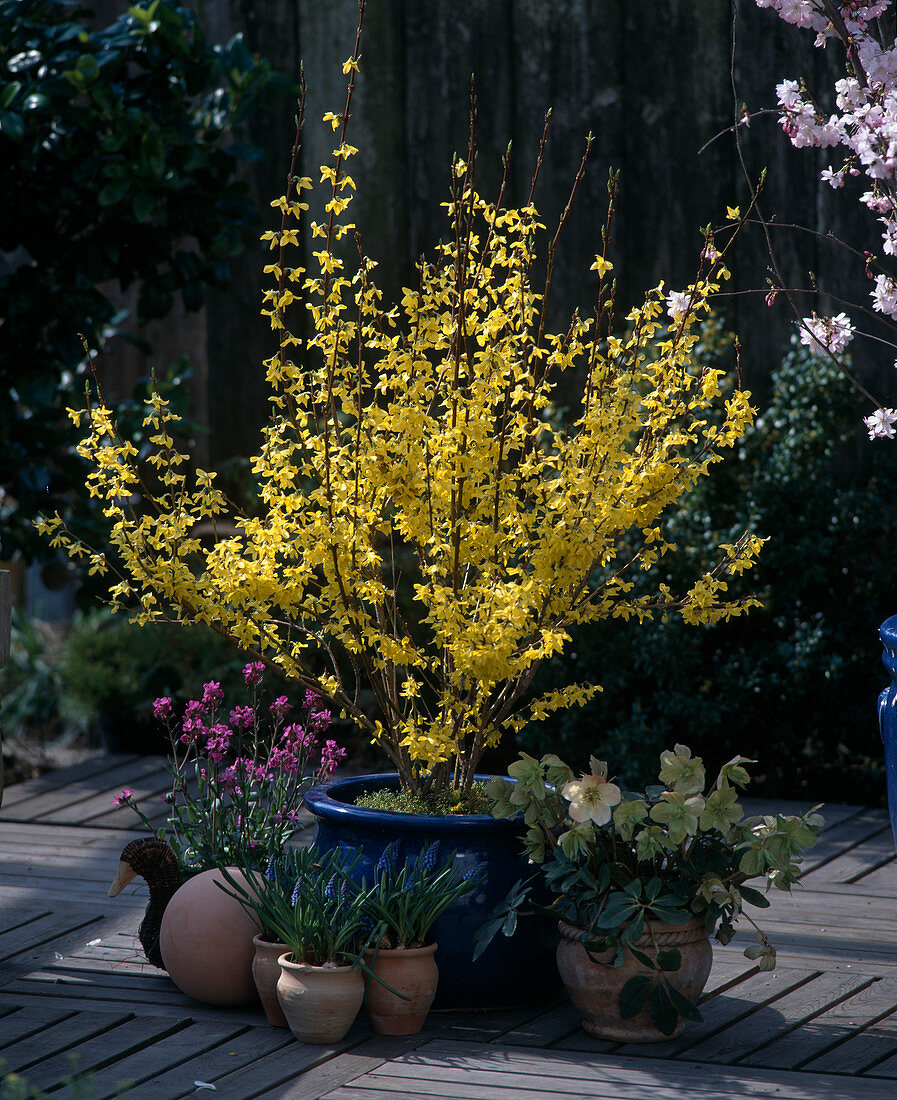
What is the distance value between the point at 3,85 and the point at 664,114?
81.3 inches

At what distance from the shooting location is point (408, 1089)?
2439mm

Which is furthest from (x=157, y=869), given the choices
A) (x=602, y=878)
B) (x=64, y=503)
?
(x=64, y=503)

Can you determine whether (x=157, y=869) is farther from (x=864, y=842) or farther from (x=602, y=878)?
(x=864, y=842)

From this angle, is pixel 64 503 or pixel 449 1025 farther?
pixel 64 503

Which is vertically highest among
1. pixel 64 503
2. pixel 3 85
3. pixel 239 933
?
pixel 3 85

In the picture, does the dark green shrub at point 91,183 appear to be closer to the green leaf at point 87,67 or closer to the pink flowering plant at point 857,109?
the green leaf at point 87,67

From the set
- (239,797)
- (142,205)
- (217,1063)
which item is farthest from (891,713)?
(142,205)

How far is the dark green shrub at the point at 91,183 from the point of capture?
4066 mm

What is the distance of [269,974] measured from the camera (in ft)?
8.93

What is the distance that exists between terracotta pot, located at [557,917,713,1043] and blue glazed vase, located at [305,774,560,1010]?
14 centimetres

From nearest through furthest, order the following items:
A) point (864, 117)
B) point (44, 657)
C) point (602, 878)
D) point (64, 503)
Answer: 1. point (602, 878)
2. point (864, 117)
3. point (64, 503)
4. point (44, 657)

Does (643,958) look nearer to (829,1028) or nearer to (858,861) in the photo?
(829,1028)

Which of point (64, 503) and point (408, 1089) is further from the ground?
point (64, 503)

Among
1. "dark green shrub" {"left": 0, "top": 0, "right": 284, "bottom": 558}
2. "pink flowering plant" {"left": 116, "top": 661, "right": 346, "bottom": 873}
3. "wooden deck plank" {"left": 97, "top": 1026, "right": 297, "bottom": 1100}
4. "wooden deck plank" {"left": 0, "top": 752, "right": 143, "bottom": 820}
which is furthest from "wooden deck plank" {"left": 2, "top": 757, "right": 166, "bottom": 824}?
"wooden deck plank" {"left": 97, "top": 1026, "right": 297, "bottom": 1100}
